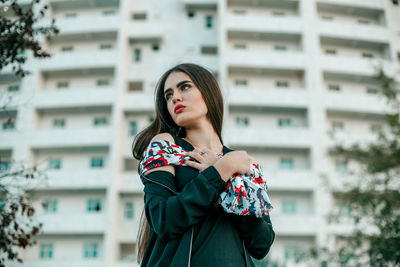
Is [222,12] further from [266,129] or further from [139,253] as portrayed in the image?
[139,253]

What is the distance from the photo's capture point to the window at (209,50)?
102ft

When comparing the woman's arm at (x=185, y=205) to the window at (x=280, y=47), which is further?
the window at (x=280, y=47)

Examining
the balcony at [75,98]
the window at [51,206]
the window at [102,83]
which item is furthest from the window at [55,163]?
the window at [102,83]

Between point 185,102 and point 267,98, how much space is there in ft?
85.6

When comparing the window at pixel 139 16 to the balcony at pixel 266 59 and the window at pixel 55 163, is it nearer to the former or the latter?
the balcony at pixel 266 59

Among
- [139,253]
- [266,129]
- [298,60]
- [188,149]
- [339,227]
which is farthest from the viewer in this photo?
[298,60]

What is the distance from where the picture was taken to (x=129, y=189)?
26.4 metres

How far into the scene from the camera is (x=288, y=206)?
26641 millimetres

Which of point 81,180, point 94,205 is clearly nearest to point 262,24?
point 81,180

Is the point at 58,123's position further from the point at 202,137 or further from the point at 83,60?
the point at 202,137

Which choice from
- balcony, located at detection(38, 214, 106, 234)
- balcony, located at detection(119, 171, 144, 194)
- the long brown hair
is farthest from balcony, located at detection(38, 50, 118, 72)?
the long brown hair

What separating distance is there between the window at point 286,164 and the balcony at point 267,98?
4.06m

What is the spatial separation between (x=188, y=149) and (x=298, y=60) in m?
28.6

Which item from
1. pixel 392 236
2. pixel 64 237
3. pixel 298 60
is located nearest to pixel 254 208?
pixel 392 236
